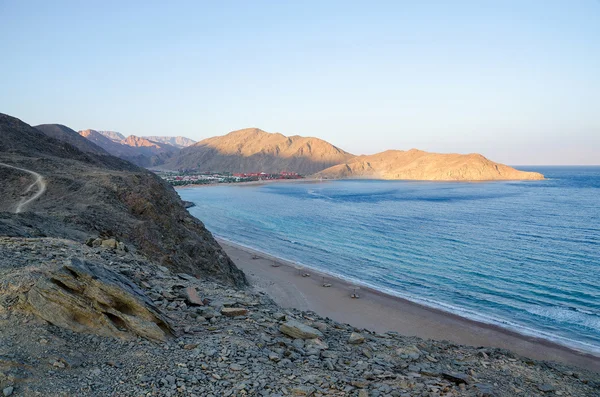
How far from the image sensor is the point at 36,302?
795 centimetres

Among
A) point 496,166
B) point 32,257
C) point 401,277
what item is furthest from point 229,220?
point 496,166

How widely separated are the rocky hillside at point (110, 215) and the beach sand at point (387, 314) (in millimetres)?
4428

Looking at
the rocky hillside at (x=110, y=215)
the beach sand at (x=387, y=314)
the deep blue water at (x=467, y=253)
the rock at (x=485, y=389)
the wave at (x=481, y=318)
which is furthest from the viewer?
the deep blue water at (x=467, y=253)

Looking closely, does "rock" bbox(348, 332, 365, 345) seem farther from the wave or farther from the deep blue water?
the deep blue water

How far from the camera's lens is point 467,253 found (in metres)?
39.9

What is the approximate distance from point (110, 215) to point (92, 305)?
14002 millimetres

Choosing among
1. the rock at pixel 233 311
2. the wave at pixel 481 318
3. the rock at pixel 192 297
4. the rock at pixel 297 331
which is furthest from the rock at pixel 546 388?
the wave at pixel 481 318

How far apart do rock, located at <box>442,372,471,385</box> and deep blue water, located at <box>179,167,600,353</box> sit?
15724 millimetres

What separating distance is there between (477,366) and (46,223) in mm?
17225

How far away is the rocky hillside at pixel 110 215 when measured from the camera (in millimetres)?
17406

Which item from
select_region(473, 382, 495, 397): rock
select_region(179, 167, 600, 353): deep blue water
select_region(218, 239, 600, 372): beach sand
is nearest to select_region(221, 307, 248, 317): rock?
select_region(473, 382, 495, 397): rock

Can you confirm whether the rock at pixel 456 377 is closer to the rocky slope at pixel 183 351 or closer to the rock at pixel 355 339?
the rocky slope at pixel 183 351

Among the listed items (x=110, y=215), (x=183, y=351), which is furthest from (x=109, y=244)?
(x=110, y=215)

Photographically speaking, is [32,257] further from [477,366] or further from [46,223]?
[477,366]
